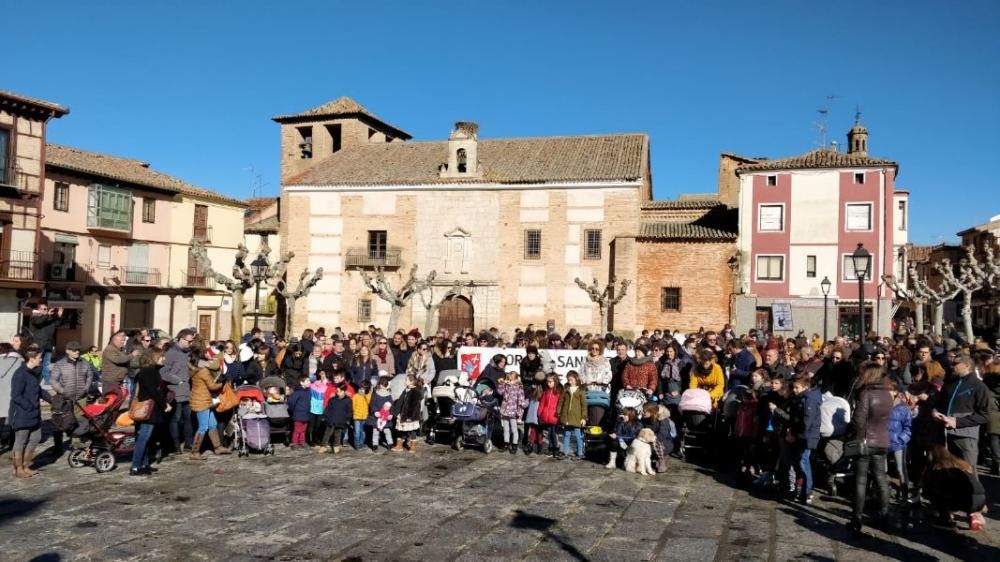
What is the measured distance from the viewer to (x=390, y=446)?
42.8 feet

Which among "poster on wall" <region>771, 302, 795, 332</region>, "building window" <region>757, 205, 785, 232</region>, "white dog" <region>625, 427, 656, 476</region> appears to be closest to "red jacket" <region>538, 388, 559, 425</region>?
"white dog" <region>625, 427, 656, 476</region>

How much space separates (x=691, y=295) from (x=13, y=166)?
2723 centimetres

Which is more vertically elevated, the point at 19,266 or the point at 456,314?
the point at 19,266

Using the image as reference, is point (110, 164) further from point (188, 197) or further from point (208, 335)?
point (208, 335)

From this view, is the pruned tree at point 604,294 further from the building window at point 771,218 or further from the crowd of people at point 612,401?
the crowd of people at point 612,401

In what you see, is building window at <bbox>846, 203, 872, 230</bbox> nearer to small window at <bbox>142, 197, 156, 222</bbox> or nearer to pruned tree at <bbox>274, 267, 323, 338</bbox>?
pruned tree at <bbox>274, 267, 323, 338</bbox>

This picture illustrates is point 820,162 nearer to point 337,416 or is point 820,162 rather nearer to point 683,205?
point 683,205

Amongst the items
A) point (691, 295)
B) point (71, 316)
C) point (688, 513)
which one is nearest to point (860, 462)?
point (688, 513)

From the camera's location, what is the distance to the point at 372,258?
3794cm

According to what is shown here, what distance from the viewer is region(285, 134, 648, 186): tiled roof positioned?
36.5 m

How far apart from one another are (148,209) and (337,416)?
104 ft

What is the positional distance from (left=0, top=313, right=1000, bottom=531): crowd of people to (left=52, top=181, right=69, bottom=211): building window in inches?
862

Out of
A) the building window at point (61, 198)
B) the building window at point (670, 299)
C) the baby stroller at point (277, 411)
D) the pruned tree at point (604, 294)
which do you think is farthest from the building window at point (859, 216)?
the building window at point (61, 198)

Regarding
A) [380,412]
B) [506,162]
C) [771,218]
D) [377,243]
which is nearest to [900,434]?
[380,412]
